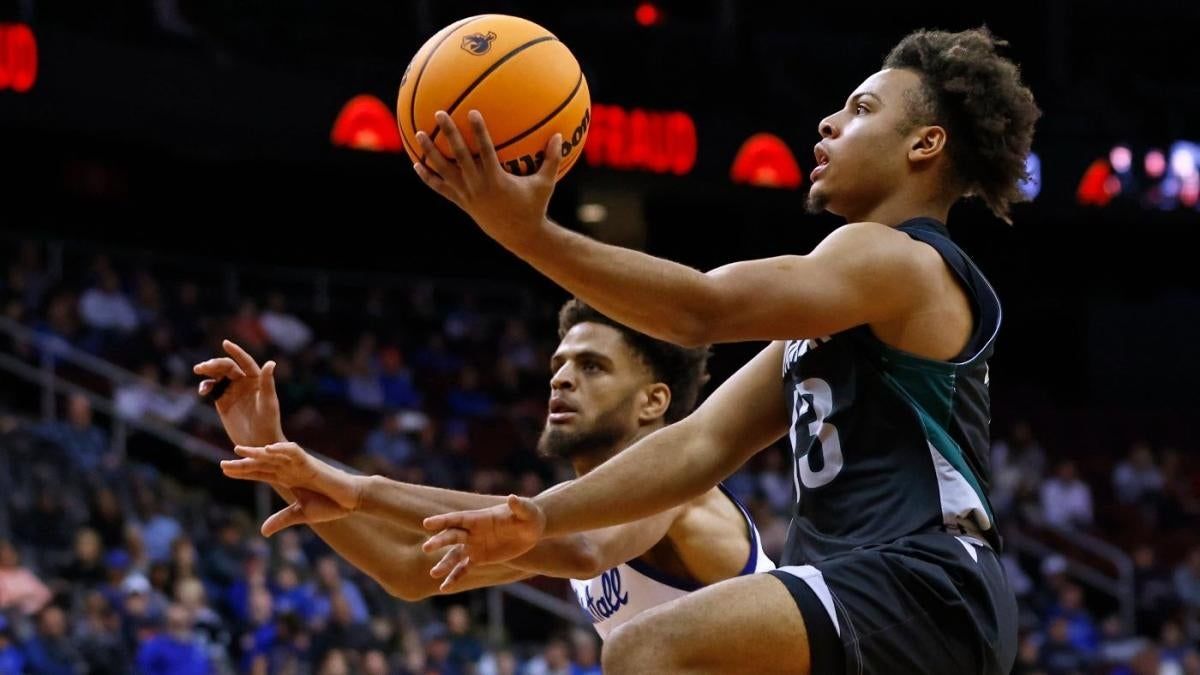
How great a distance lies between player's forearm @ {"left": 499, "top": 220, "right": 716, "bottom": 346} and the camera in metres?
3.00

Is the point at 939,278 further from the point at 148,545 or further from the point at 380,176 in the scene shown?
the point at 380,176

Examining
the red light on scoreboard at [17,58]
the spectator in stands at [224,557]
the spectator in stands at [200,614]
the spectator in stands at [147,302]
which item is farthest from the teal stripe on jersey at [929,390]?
the red light on scoreboard at [17,58]

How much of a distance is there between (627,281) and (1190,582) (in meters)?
14.9

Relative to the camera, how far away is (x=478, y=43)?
3.39 m

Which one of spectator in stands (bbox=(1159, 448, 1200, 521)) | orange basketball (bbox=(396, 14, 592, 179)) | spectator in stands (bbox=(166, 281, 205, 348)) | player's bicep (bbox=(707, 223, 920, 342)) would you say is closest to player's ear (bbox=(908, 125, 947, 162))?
player's bicep (bbox=(707, 223, 920, 342))

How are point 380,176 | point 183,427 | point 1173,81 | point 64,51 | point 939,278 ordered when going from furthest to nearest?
point 1173,81 → point 380,176 → point 64,51 → point 183,427 → point 939,278

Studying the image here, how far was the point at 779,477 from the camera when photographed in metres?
16.0

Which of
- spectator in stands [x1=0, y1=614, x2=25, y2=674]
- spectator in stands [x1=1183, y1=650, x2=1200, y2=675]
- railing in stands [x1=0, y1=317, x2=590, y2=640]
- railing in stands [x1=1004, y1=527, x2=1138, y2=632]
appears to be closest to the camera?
spectator in stands [x1=0, y1=614, x2=25, y2=674]

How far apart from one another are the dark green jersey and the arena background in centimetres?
683

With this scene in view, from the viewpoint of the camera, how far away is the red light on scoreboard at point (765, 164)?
17734mm

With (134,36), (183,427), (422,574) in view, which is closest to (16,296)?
(183,427)

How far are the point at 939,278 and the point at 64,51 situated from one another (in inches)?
504

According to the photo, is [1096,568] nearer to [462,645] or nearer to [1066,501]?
[1066,501]

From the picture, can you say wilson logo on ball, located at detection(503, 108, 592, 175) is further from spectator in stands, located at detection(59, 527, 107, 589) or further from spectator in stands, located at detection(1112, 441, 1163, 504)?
spectator in stands, located at detection(1112, 441, 1163, 504)
